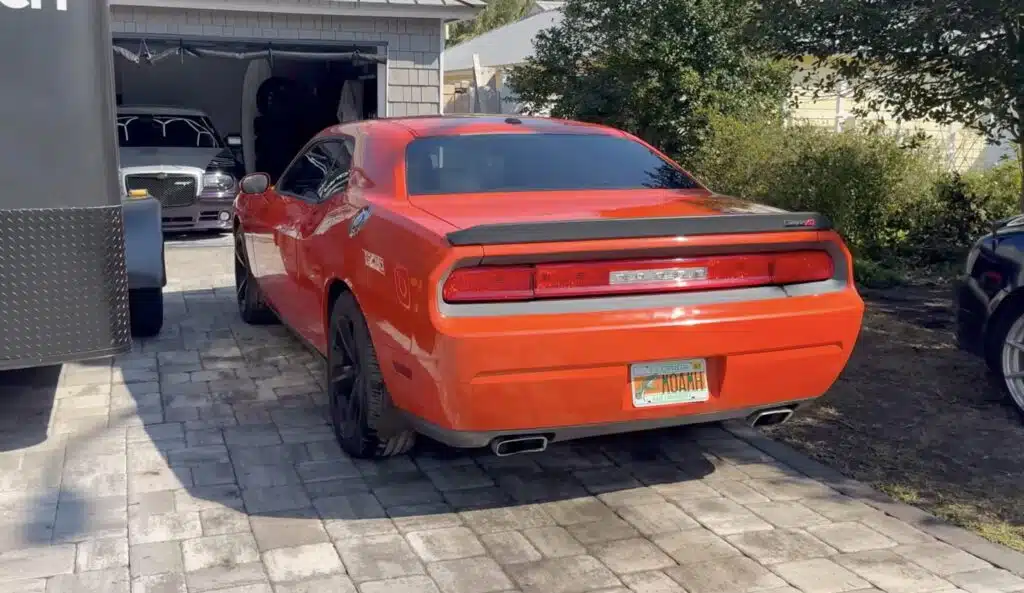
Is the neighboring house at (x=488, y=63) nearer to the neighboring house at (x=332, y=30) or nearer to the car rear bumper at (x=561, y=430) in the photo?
the neighboring house at (x=332, y=30)

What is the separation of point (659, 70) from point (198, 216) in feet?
19.1

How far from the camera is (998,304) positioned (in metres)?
5.55

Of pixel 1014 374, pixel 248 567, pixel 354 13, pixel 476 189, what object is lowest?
pixel 248 567

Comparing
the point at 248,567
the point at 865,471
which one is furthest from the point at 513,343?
the point at 865,471

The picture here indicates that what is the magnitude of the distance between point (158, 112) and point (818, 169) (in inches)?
348

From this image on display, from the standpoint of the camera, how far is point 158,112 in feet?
46.1

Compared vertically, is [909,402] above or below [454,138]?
below

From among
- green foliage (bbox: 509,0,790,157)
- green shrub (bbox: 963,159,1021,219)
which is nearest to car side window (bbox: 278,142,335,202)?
green foliage (bbox: 509,0,790,157)

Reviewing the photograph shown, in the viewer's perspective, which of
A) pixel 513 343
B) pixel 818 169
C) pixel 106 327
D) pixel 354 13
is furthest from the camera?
pixel 354 13

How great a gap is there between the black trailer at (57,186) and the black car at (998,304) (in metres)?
4.44

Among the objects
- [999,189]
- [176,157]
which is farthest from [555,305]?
[176,157]

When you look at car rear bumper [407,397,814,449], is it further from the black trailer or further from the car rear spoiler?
the black trailer

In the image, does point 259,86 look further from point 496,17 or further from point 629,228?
point 496,17

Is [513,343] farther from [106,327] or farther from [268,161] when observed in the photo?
[268,161]
